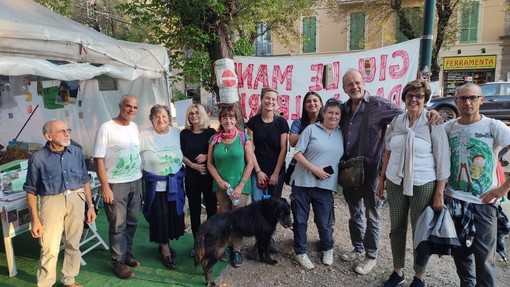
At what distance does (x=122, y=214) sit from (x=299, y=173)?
166 centimetres

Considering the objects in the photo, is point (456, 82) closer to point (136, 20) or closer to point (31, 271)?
point (136, 20)

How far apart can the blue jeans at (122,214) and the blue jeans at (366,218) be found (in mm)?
2009

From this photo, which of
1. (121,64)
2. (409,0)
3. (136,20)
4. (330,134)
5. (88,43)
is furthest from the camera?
(409,0)

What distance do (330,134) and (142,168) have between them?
1.77 m

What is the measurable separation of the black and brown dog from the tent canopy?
219 centimetres

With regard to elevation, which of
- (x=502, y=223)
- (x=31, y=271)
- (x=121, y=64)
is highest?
(x=121, y=64)

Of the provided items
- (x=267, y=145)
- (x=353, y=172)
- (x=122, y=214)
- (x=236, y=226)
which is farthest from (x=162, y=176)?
(x=353, y=172)

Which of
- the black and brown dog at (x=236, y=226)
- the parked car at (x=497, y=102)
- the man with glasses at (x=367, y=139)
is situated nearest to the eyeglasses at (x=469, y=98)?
the man with glasses at (x=367, y=139)

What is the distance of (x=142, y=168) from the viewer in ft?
10.5

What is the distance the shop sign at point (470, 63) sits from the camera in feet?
61.6

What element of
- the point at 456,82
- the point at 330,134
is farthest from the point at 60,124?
the point at 456,82

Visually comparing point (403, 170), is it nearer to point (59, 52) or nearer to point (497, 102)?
point (59, 52)

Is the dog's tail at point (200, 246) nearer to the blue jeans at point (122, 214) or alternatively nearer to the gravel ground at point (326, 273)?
the gravel ground at point (326, 273)

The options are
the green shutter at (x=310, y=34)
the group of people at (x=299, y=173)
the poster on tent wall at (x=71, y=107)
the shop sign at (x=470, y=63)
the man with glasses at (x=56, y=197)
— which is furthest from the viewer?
the green shutter at (x=310, y=34)
